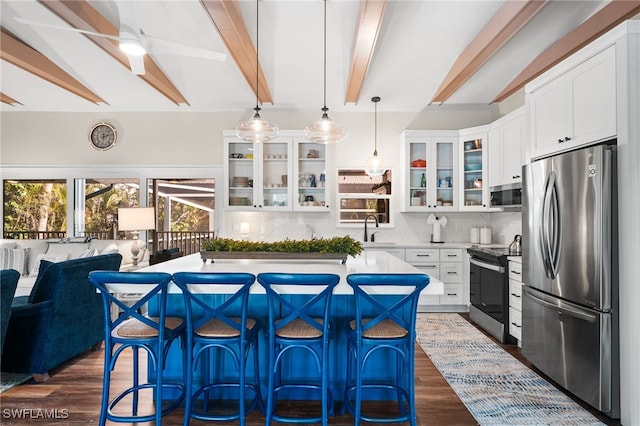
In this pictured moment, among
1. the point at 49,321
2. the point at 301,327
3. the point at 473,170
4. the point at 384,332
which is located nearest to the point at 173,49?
the point at 301,327

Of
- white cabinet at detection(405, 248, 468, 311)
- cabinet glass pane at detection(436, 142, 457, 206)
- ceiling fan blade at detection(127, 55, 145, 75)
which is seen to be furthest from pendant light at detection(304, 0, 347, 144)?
cabinet glass pane at detection(436, 142, 457, 206)

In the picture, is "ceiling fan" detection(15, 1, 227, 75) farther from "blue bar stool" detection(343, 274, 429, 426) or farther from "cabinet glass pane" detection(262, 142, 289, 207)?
"cabinet glass pane" detection(262, 142, 289, 207)

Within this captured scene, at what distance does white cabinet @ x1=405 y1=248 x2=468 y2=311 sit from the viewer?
475 centimetres

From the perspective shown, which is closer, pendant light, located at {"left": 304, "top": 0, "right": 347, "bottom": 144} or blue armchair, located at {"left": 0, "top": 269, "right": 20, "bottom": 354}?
blue armchair, located at {"left": 0, "top": 269, "right": 20, "bottom": 354}

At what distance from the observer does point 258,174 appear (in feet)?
16.5

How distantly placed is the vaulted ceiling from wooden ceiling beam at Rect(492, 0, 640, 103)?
0.04ft

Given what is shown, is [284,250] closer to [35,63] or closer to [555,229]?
[555,229]

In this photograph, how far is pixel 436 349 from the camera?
3.46 m

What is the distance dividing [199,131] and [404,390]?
4.56 m

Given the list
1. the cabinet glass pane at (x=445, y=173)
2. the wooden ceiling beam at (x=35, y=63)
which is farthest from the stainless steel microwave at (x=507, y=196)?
the wooden ceiling beam at (x=35, y=63)

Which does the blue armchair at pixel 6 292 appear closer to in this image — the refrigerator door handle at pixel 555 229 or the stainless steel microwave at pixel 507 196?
the refrigerator door handle at pixel 555 229

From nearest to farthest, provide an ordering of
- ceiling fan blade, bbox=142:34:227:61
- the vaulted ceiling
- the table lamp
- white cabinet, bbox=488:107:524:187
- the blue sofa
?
ceiling fan blade, bbox=142:34:227:61 → the blue sofa → the vaulted ceiling → white cabinet, bbox=488:107:524:187 → the table lamp

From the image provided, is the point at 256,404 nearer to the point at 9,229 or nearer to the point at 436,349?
the point at 436,349

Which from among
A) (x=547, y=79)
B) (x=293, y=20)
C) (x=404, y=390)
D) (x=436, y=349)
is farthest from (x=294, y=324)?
(x=547, y=79)
